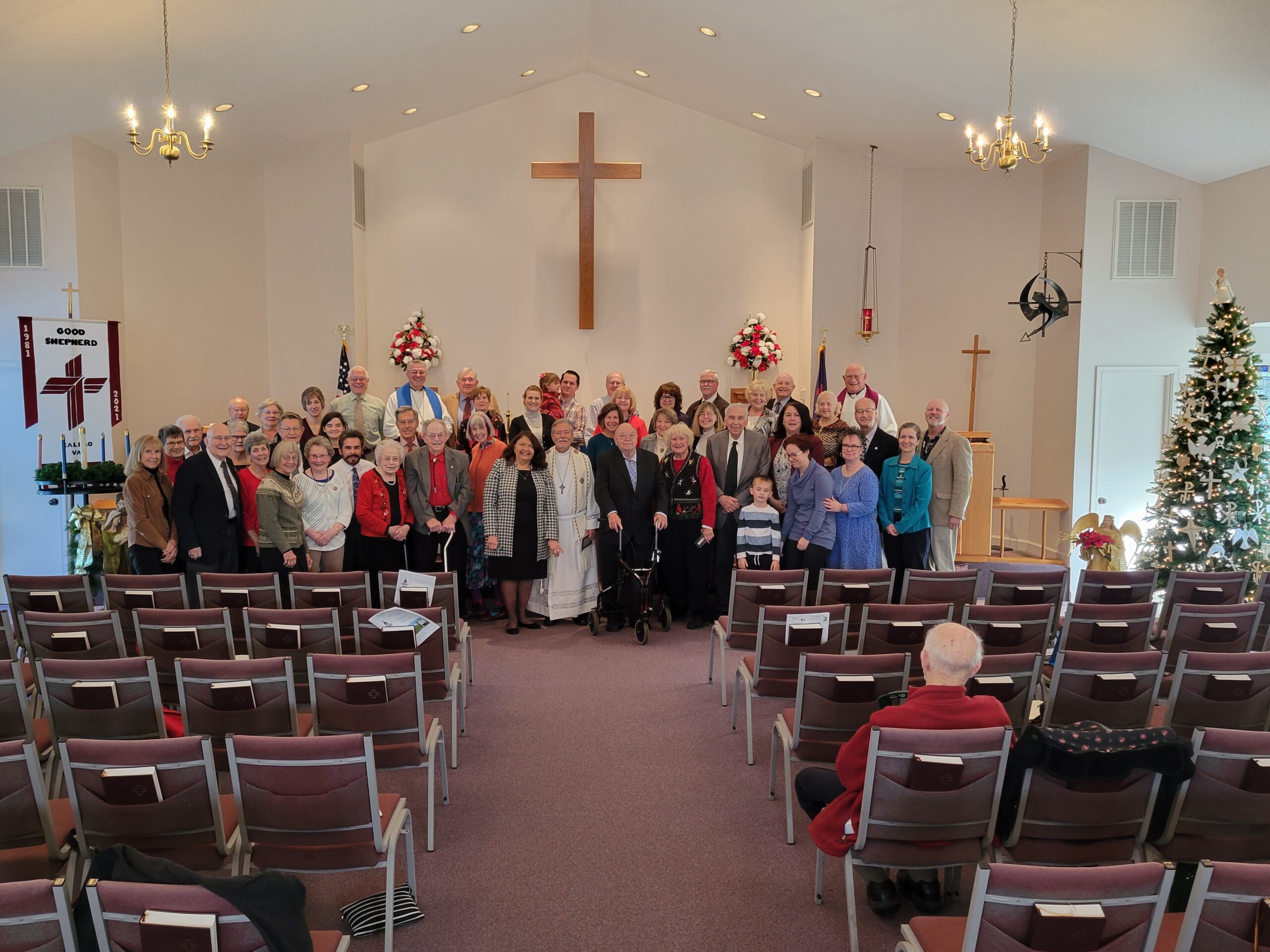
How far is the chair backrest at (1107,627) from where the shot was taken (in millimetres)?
4590

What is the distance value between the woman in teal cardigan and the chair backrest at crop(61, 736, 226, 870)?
16.0ft

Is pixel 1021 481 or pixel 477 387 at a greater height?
pixel 477 387

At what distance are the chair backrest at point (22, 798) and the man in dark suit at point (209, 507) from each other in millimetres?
3237

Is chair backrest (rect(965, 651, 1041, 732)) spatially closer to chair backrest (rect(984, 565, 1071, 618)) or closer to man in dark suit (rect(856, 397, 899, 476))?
chair backrest (rect(984, 565, 1071, 618))

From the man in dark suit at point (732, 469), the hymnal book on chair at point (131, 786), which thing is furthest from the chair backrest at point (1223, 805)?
the man in dark suit at point (732, 469)

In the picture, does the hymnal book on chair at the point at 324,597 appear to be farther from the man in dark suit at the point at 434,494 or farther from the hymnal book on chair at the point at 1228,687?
the hymnal book on chair at the point at 1228,687

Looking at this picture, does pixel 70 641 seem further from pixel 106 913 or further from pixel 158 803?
pixel 106 913

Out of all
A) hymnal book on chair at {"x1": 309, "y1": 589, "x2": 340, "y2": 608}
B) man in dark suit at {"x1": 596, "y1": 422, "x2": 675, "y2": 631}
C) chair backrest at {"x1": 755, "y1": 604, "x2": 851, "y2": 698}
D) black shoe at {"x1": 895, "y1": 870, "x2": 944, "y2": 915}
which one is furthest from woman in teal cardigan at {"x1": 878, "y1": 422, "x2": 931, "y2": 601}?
hymnal book on chair at {"x1": 309, "y1": 589, "x2": 340, "y2": 608}

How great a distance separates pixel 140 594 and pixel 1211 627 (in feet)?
18.4

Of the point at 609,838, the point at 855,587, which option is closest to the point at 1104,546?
the point at 855,587

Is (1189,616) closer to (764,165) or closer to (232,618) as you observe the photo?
(232,618)

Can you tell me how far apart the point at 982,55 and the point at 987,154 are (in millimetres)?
2424

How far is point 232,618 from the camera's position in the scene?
16.7ft

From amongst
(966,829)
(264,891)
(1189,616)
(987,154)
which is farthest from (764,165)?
(264,891)
